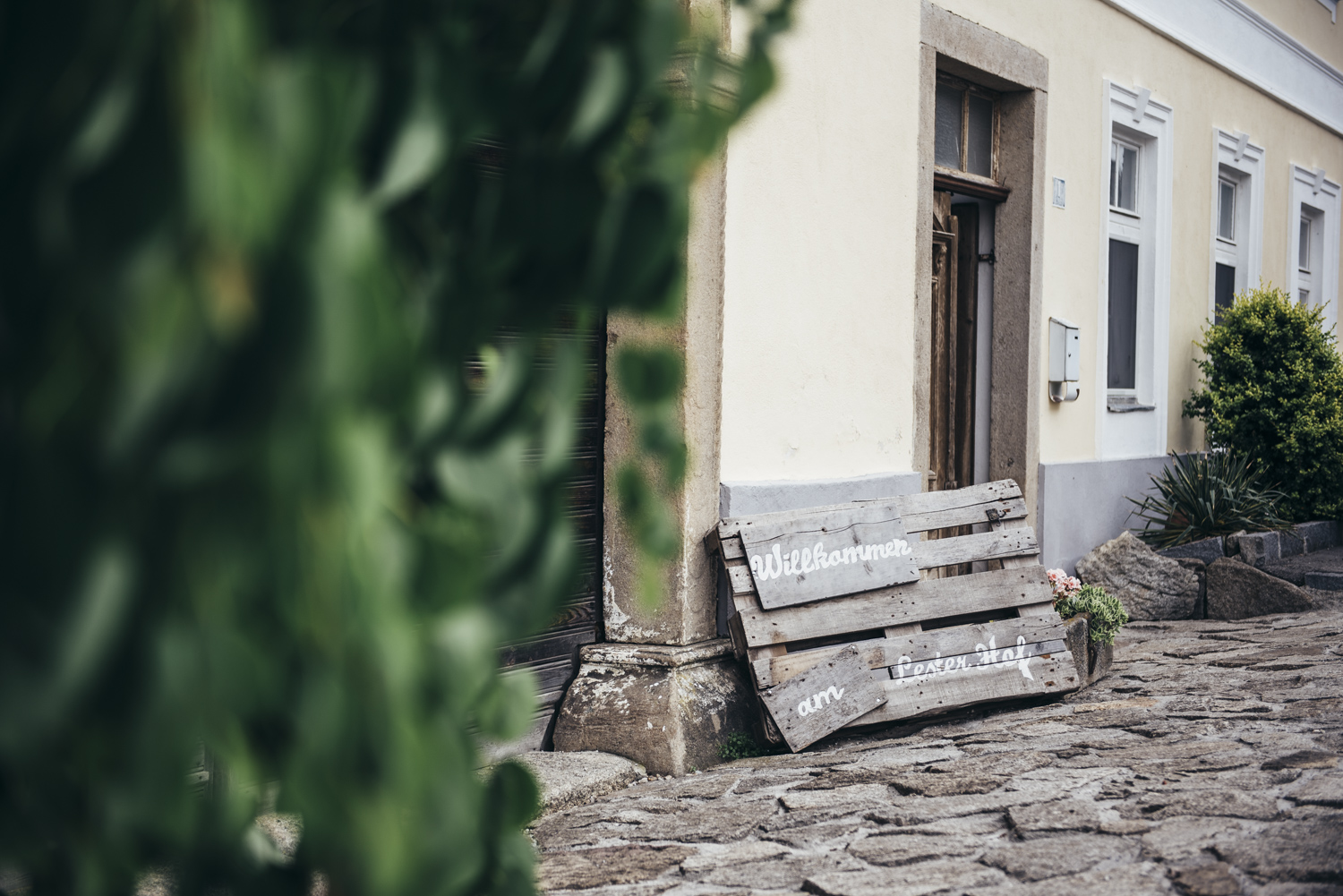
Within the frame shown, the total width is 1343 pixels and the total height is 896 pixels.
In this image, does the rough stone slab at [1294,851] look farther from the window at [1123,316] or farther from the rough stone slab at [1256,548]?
the window at [1123,316]

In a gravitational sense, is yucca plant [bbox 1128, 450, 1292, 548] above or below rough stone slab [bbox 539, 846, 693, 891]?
above

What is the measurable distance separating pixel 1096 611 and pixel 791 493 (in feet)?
5.94

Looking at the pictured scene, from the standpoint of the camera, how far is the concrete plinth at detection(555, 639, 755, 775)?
4.57 m

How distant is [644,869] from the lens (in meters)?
3.36

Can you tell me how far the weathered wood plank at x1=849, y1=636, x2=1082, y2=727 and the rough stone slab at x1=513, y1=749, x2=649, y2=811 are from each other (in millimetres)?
999

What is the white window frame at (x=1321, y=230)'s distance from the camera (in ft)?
38.9

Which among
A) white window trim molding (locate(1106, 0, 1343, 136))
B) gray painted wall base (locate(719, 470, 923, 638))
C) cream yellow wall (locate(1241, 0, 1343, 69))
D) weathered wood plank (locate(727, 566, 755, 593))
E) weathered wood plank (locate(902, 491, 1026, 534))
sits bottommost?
weathered wood plank (locate(727, 566, 755, 593))

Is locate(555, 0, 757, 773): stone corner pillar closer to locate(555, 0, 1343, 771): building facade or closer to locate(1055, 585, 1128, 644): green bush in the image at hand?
locate(555, 0, 1343, 771): building facade

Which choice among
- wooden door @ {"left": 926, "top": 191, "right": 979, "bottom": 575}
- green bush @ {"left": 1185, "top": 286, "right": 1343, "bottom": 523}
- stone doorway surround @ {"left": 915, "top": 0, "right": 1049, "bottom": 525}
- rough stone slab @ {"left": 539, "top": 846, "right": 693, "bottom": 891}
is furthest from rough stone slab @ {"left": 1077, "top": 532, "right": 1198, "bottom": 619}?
rough stone slab @ {"left": 539, "top": 846, "right": 693, "bottom": 891}

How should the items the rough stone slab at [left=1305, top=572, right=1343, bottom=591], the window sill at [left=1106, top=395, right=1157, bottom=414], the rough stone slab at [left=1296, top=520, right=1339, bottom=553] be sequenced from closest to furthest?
the rough stone slab at [left=1305, top=572, right=1343, bottom=591]
the window sill at [left=1106, top=395, right=1157, bottom=414]
the rough stone slab at [left=1296, top=520, right=1339, bottom=553]

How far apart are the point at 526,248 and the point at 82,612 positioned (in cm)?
38

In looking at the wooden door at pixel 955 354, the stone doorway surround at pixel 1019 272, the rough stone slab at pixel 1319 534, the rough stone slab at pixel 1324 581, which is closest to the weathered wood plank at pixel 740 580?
the wooden door at pixel 955 354

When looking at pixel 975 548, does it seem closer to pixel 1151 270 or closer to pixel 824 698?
pixel 824 698

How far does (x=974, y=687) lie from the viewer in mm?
5250
